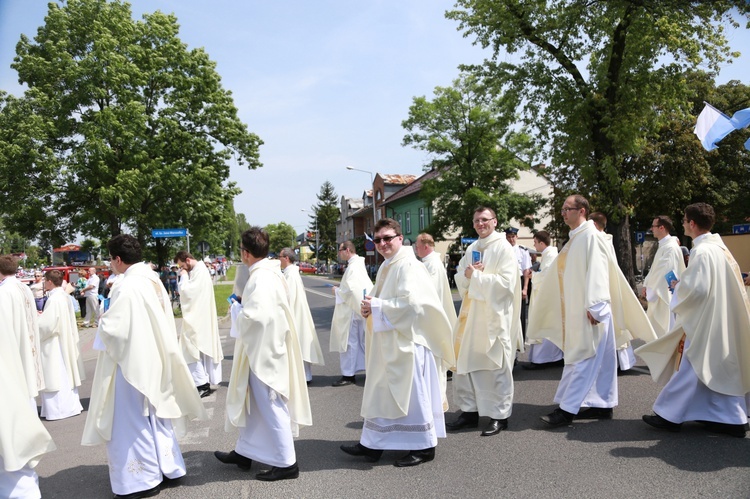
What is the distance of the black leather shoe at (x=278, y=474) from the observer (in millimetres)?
4410

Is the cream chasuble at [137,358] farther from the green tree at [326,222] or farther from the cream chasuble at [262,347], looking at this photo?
the green tree at [326,222]

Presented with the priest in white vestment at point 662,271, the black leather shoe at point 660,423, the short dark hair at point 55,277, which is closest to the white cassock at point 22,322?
the short dark hair at point 55,277

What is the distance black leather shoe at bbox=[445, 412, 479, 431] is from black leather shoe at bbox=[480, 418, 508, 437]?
19 centimetres

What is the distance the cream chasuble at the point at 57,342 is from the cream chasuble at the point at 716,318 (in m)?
6.78

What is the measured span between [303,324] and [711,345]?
16.5 feet

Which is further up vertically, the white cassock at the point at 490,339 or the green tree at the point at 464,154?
the green tree at the point at 464,154

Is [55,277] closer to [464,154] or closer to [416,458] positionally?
[416,458]

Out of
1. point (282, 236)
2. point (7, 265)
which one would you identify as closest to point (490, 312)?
point (7, 265)

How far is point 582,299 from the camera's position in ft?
18.3

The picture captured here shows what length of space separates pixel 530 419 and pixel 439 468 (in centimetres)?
161

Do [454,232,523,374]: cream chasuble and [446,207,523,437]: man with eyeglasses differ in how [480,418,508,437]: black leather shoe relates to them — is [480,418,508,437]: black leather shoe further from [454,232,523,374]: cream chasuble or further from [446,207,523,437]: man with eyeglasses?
[454,232,523,374]: cream chasuble

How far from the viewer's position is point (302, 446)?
526cm

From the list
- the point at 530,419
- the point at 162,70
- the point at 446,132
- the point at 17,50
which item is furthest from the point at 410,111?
the point at 530,419

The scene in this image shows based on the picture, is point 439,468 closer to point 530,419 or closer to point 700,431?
point 530,419
